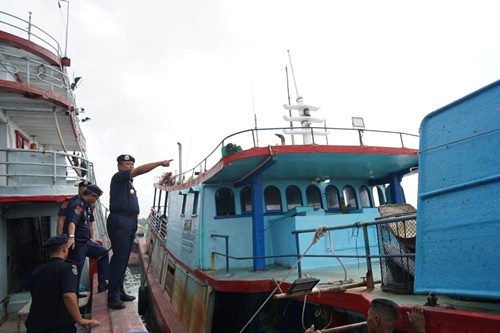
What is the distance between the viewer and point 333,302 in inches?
188

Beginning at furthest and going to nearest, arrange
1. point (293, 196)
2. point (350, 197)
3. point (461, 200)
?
point (350, 197), point (293, 196), point (461, 200)

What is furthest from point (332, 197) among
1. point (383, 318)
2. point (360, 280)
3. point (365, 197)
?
point (383, 318)

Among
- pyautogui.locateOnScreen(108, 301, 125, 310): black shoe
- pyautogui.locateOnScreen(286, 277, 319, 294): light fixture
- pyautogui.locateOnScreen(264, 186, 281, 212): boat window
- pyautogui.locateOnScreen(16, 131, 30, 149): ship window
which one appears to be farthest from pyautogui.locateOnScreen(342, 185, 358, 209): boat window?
pyautogui.locateOnScreen(16, 131, 30, 149): ship window

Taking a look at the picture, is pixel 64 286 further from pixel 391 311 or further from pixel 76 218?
pixel 391 311

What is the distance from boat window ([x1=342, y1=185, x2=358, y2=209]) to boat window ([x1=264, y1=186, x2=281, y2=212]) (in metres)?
2.17

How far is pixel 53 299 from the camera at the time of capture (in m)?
3.53

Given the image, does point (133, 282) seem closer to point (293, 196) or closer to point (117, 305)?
point (293, 196)

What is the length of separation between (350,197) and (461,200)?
7.04 metres

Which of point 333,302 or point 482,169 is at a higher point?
point 482,169

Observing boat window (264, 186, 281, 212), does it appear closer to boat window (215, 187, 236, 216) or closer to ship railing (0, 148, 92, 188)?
boat window (215, 187, 236, 216)

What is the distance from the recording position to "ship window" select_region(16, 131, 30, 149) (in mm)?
11194

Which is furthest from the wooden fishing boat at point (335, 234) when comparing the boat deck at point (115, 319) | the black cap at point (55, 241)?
the black cap at point (55, 241)

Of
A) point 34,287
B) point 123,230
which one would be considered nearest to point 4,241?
point 123,230

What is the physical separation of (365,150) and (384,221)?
3.55m
